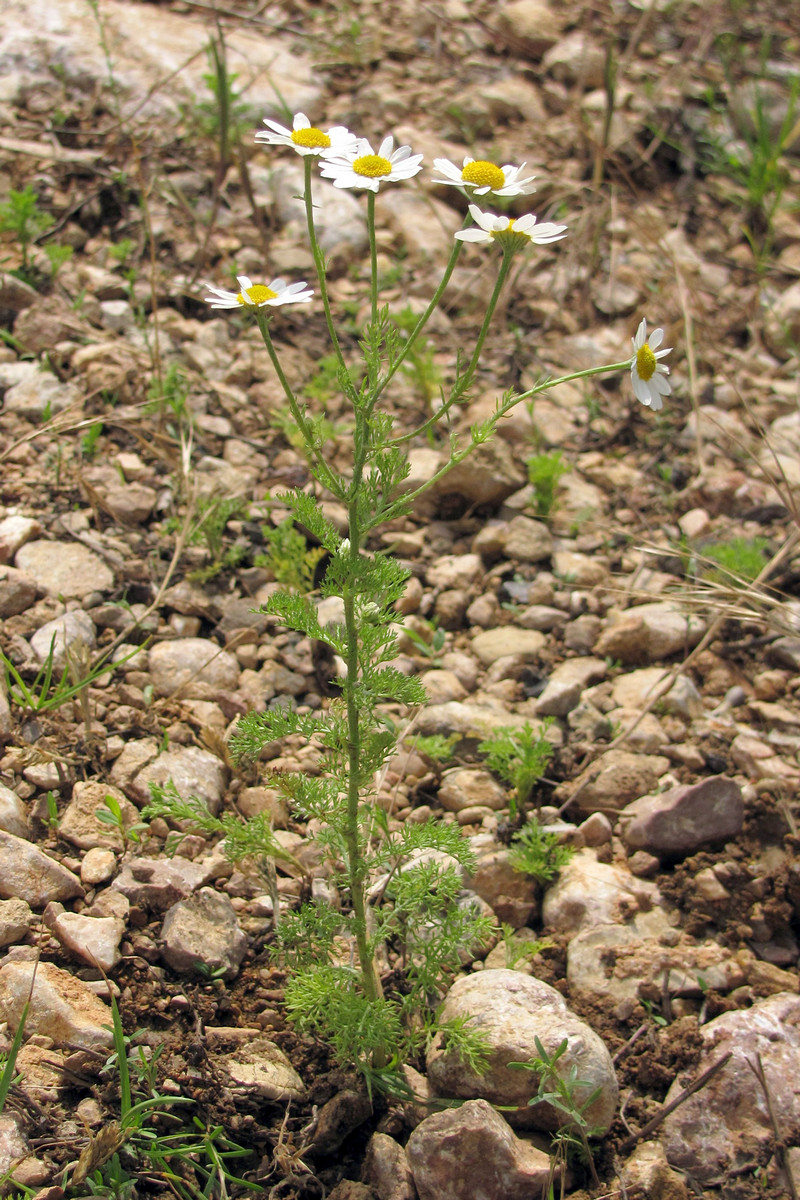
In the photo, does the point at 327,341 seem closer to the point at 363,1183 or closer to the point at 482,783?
the point at 482,783

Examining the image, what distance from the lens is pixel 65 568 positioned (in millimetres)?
2918

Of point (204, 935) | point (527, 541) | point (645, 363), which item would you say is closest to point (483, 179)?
point (645, 363)

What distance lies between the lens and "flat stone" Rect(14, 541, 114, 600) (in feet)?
9.41

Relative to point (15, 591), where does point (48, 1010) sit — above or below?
below

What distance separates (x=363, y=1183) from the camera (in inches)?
76.2

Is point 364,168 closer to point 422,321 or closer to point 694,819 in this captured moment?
point 422,321

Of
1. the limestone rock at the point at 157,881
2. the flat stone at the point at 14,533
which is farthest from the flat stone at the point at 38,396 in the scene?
the limestone rock at the point at 157,881

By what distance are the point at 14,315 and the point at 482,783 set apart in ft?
8.54

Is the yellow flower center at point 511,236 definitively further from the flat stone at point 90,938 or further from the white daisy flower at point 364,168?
the flat stone at point 90,938

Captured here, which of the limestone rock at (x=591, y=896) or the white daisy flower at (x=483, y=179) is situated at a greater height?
the white daisy flower at (x=483, y=179)

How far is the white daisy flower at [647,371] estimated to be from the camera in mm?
1744

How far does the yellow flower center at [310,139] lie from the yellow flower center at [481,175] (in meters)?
0.28

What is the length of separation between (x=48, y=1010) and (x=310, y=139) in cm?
181

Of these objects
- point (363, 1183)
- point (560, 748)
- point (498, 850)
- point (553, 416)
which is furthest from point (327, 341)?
point (363, 1183)
